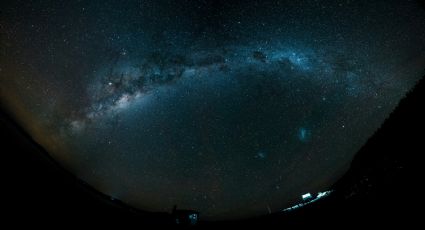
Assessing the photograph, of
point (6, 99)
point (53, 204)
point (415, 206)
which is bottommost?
point (415, 206)

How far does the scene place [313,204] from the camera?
8.80 meters

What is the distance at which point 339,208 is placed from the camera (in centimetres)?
805

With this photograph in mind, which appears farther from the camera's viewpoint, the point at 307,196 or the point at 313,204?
the point at 307,196

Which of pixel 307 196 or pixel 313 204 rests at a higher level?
pixel 307 196

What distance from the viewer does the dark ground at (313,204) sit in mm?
4602

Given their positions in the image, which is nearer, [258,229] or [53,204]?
[53,204]

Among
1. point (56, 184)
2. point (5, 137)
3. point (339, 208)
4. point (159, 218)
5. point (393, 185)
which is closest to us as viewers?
point (5, 137)

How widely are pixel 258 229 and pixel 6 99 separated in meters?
9.22

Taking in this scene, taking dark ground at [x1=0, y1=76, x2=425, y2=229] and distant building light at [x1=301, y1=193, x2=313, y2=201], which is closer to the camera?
dark ground at [x1=0, y1=76, x2=425, y2=229]

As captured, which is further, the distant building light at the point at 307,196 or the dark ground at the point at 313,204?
the distant building light at the point at 307,196

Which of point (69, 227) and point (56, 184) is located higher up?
point (56, 184)

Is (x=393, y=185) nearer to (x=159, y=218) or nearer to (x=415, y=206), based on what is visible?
(x=415, y=206)

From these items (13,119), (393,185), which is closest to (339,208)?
(393,185)

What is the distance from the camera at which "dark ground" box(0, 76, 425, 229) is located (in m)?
4.60
